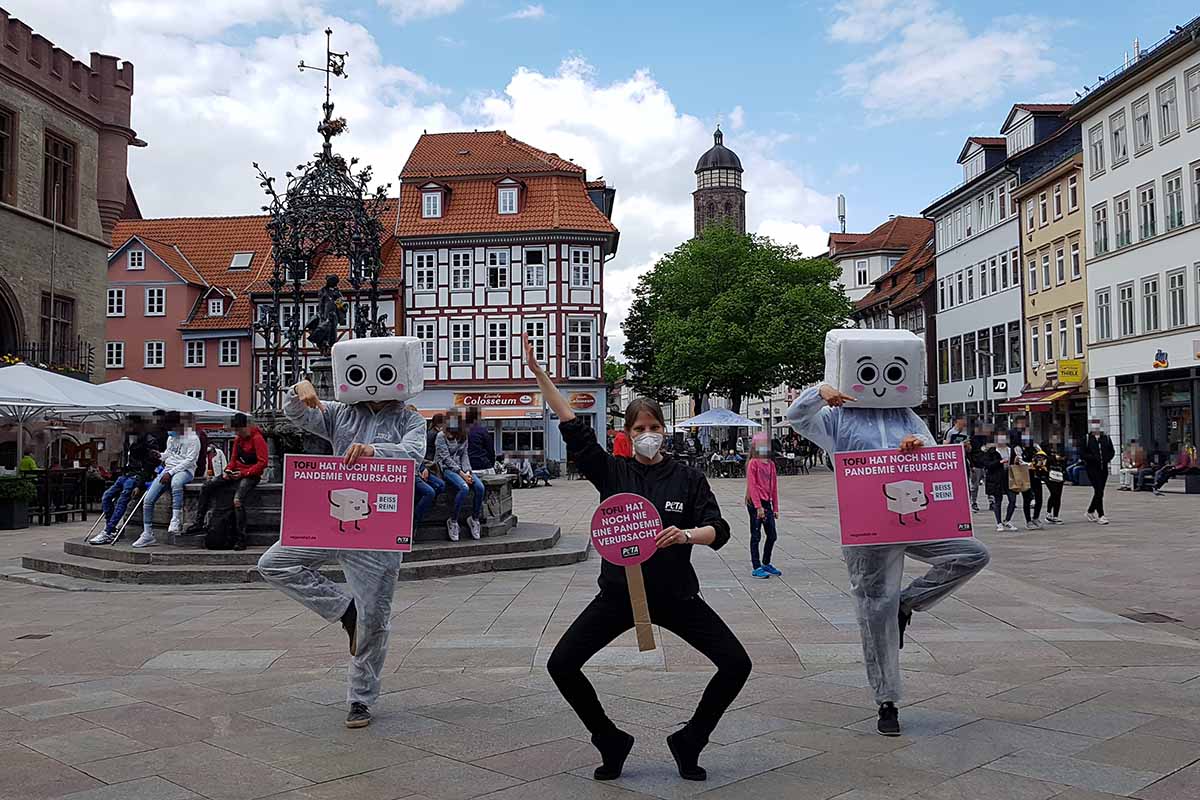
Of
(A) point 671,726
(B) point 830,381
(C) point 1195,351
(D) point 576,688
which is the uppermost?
(C) point 1195,351

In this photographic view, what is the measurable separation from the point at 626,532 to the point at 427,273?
49084 mm

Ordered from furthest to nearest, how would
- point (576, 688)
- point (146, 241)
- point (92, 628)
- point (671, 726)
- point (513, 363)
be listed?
point (146, 241) → point (513, 363) → point (92, 628) → point (671, 726) → point (576, 688)

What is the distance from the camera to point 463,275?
52719mm

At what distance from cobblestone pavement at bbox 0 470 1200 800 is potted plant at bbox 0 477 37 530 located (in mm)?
10000

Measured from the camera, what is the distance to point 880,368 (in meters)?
5.89

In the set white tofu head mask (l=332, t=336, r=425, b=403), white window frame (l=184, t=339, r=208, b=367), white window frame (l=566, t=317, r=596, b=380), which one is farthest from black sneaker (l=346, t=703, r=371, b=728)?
white window frame (l=184, t=339, r=208, b=367)

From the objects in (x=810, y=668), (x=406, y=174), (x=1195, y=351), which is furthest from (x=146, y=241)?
(x=810, y=668)

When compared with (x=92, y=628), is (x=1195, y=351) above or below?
above

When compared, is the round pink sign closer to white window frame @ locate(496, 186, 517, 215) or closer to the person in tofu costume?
the person in tofu costume

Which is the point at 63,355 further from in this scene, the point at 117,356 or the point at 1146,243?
the point at 1146,243

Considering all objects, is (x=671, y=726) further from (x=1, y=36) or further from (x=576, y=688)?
(x=1, y=36)

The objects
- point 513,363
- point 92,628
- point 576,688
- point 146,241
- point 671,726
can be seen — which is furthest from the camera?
point 146,241

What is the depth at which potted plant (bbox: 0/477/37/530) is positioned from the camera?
2061 cm

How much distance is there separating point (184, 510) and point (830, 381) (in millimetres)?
9838
